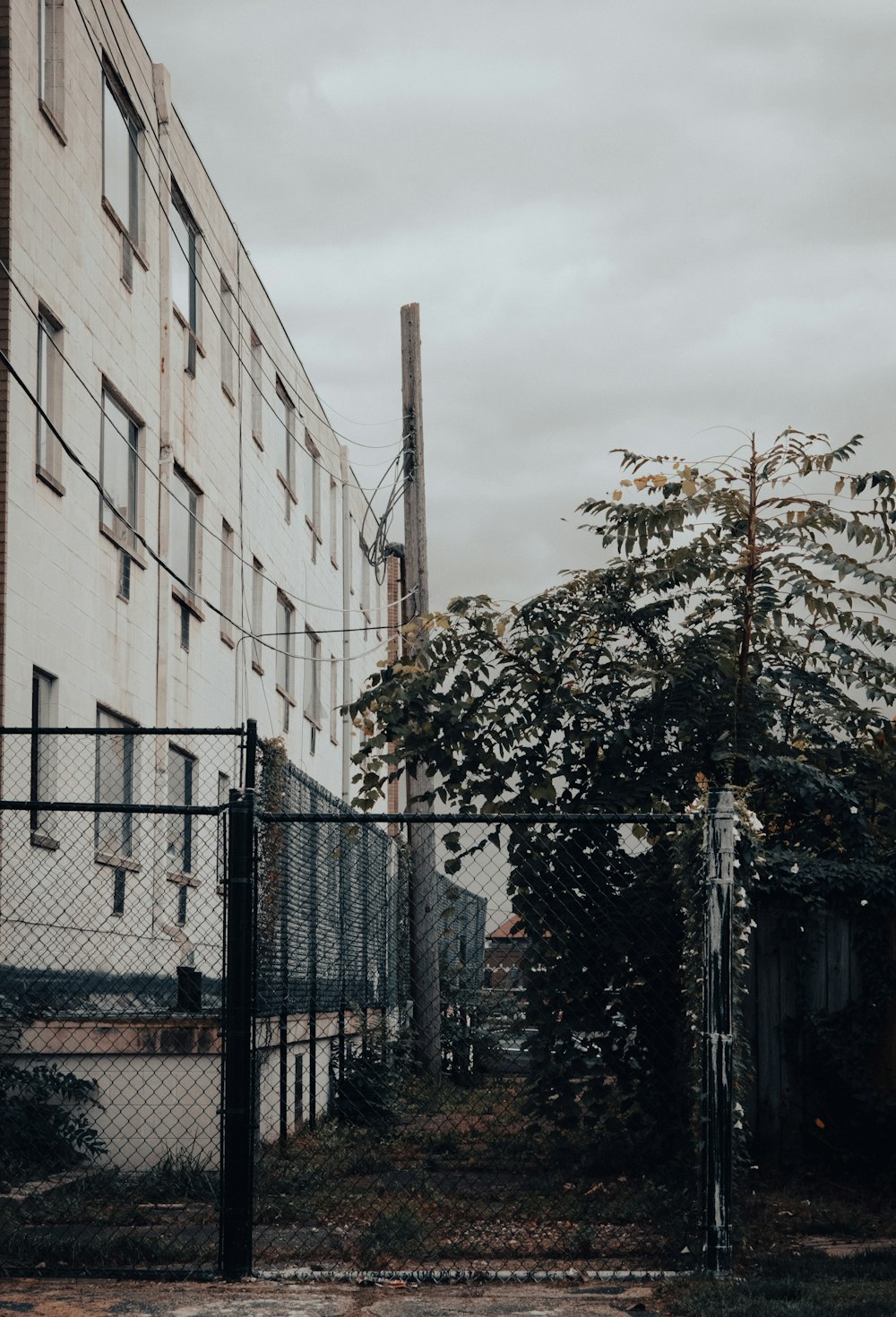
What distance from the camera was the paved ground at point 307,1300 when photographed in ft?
19.0

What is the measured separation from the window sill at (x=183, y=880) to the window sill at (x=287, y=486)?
9177mm

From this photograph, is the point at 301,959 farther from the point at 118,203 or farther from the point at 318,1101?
the point at 118,203

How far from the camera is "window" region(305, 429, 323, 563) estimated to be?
28.5 meters

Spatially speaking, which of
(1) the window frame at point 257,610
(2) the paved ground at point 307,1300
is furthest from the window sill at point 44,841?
(1) the window frame at point 257,610

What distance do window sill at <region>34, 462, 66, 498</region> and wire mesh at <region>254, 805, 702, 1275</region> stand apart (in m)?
3.90

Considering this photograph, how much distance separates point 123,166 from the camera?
16.9 m

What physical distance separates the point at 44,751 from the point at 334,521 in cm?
1938

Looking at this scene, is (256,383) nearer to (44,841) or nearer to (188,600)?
(188,600)

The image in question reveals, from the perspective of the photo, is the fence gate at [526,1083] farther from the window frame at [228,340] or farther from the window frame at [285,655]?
the window frame at [285,655]

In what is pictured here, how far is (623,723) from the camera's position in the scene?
9539 mm

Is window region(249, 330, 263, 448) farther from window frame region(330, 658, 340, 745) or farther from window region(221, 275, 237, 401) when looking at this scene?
window frame region(330, 658, 340, 745)

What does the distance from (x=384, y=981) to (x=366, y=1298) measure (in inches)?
396

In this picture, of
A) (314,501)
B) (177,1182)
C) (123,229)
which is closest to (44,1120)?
(177,1182)

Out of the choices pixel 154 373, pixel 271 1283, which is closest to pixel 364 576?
pixel 154 373
